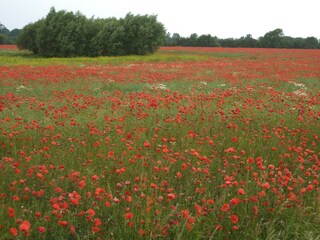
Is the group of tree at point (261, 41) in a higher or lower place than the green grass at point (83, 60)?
lower

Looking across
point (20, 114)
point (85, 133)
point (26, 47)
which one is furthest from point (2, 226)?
point (26, 47)

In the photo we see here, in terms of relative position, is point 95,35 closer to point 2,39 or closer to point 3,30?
point 2,39

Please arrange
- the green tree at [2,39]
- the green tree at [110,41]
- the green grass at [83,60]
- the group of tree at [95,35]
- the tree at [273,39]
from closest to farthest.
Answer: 1. the green grass at [83,60]
2. the green tree at [110,41]
3. the group of tree at [95,35]
4. the tree at [273,39]
5. the green tree at [2,39]

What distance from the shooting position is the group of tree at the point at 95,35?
50.0 metres

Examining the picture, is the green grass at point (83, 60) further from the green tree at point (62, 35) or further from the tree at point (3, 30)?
the tree at point (3, 30)

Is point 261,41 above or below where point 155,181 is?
below

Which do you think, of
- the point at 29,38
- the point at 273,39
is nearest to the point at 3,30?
the point at 29,38

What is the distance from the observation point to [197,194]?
417 centimetres

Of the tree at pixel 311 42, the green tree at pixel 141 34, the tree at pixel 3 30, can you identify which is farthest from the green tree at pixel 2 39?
the tree at pixel 311 42

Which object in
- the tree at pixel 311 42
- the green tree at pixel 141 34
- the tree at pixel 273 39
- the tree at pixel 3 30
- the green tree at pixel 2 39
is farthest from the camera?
the tree at pixel 3 30

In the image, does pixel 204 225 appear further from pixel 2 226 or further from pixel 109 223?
pixel 2 226

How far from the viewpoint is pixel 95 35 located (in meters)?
51.4

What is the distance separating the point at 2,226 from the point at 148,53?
4930 cm

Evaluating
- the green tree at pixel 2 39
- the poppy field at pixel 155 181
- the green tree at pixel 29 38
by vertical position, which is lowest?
the green tree at pixel 2 39
